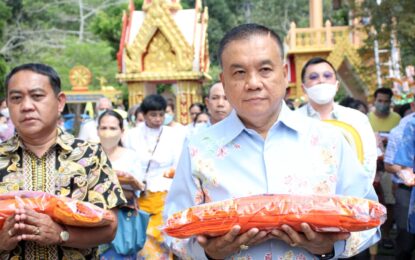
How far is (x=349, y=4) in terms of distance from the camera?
1270cm

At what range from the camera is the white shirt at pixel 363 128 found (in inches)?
165

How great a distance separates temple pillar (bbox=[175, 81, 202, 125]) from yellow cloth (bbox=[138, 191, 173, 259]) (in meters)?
12.2

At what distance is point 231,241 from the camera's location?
2.17 metres

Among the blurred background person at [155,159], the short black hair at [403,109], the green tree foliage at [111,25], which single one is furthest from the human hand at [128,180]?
the green tree foliage at [111,25]

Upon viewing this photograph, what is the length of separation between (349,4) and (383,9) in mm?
1530

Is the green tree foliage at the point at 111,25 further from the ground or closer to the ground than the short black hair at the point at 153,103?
further from the ground

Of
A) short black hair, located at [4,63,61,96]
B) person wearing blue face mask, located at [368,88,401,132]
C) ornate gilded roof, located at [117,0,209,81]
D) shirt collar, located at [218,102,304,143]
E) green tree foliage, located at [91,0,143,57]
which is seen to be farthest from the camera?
green tree foliage, located at [91,0,143,57]

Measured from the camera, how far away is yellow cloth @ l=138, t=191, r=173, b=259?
5.67 meters

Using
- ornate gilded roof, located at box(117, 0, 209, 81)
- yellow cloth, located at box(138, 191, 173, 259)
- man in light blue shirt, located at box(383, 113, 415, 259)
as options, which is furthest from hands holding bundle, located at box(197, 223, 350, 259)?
ornate gilded roof, located at box(117, 0, 209, 81)

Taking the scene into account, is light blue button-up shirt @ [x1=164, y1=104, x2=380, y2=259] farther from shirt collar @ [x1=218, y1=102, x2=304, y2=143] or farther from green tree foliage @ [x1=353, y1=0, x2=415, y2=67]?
green tree foliage @ [x1=353, y1=0, x2=415, y2=67]

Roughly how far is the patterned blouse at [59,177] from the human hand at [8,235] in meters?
0.19

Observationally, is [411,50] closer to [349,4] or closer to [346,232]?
[349,4]

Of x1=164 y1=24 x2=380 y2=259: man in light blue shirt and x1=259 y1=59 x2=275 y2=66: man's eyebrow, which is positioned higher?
x1=259 y1=59 x2=275 y2=66: man's eyebrow

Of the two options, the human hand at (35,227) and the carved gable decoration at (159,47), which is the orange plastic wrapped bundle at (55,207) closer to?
the human hand at (35,227)
